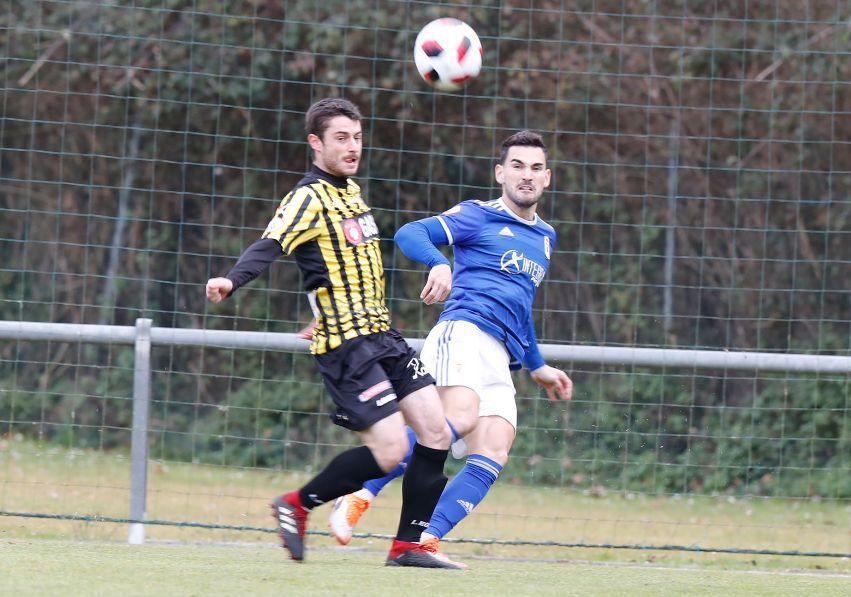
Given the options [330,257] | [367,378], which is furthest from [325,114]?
[367,378]

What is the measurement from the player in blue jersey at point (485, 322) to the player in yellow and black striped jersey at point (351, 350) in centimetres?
27

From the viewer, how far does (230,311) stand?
1123 centimetres

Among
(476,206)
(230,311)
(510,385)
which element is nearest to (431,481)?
(510,385)

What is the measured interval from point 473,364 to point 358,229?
0.91 meters

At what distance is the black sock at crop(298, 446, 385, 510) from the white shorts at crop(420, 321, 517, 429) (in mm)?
712

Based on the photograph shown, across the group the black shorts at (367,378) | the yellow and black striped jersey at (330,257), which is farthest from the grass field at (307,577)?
the yellow and black striped jersey at (330,257)

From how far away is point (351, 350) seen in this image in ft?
17.0

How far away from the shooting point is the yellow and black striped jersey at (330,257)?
16.9 ft

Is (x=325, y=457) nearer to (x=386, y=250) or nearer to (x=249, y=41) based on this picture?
(x=386, y=250)

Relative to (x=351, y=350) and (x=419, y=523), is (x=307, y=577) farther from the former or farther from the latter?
(x=351, y=350)

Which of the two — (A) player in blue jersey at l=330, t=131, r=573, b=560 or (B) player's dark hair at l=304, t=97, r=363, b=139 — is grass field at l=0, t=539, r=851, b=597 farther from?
(B) player's dark hair at l=304, t=97, r=363, b=139

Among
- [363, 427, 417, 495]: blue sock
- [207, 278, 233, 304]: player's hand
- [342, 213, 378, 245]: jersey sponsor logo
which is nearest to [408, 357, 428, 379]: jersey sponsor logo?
[363, 427, 417, 495]: blue sock

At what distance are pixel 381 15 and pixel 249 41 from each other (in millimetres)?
1081

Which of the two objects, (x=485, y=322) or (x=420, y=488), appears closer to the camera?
(x=420, y=488)
